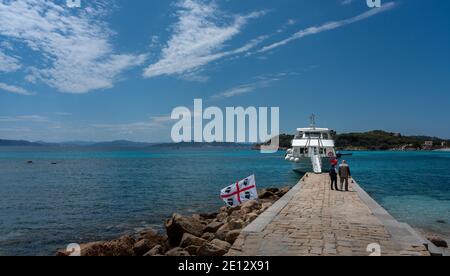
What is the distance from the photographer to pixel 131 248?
36.4 ft

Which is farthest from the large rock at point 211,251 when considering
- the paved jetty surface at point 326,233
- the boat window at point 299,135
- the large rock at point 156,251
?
the boat window at point 299,135

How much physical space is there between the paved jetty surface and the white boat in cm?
2721

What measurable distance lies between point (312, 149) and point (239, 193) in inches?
1015

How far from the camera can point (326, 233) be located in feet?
30.1

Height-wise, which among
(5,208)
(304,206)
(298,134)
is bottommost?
(5,208)

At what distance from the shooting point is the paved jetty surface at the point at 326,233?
24.8 ft

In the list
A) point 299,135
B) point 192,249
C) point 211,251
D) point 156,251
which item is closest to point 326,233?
point 211,251

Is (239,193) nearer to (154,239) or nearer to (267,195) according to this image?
(267,195)

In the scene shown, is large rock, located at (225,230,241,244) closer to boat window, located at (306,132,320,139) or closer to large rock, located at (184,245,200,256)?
large rock, located at (184,245,200,256)

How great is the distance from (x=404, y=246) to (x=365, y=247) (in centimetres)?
88

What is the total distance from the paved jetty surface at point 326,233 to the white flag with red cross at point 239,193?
403cm

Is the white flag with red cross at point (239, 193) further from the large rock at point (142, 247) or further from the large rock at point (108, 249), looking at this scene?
the large rock at point (108, 249)
